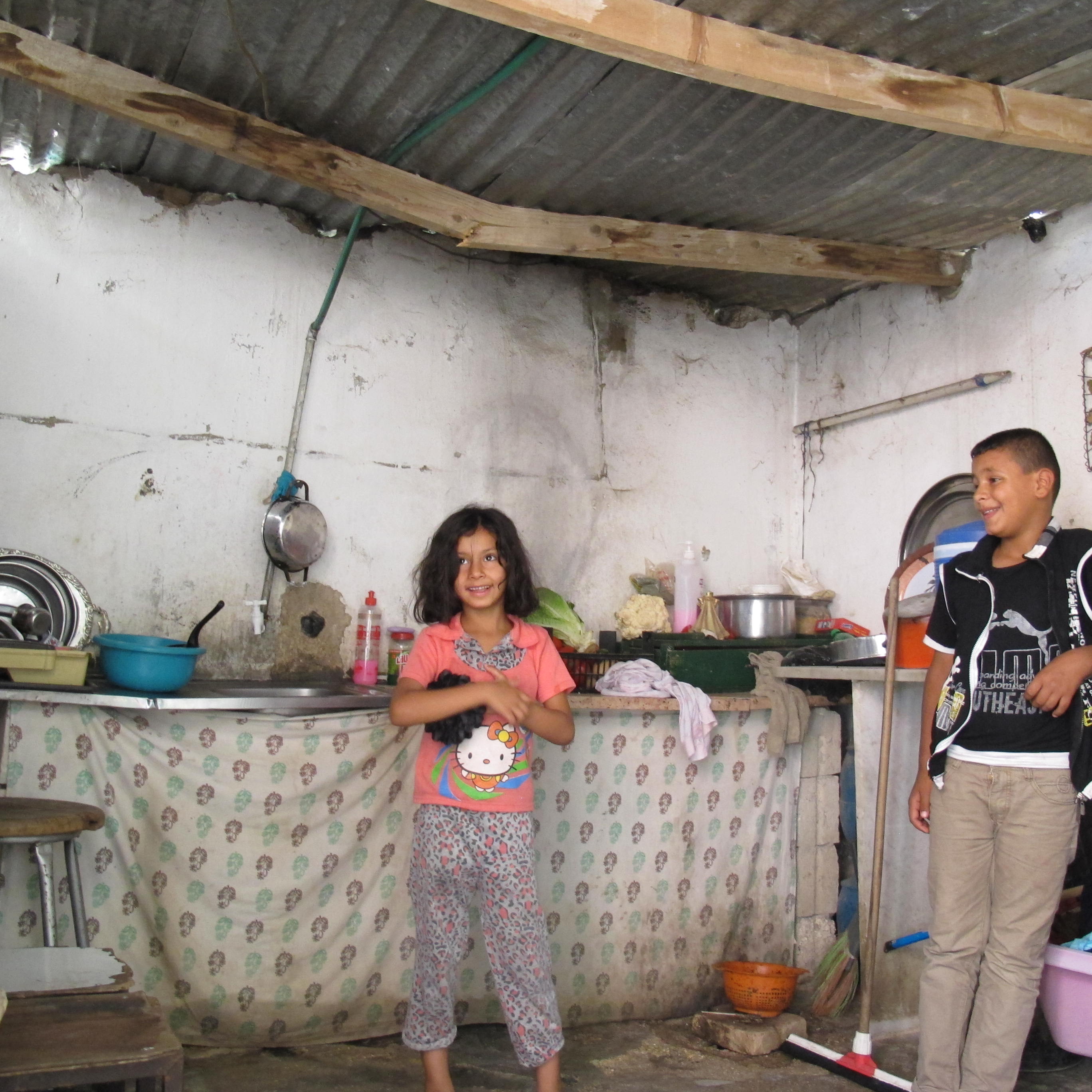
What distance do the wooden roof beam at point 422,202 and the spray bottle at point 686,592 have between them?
4.84 ft

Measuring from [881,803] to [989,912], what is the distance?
647mm

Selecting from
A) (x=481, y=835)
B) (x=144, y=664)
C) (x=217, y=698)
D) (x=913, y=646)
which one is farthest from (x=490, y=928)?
(x=913, y=646)

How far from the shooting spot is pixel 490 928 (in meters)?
2.79

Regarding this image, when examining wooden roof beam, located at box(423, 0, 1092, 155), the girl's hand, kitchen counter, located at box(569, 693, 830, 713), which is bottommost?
kitchen counter, located at box(569, 693, 830, 713)

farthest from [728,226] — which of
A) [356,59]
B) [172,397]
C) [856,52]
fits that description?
[172,397]

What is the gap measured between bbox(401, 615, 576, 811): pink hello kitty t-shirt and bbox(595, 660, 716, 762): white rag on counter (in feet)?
3.42

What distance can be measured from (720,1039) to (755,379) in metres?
3.32

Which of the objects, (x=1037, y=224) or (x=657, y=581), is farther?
(x=657, y=581)

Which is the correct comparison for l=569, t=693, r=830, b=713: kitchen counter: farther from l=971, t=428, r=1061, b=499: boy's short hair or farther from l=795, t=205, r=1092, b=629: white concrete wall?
l=971, t=428, r=1061, b=499: boy's short hair

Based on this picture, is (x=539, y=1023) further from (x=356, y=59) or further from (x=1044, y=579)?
(x=356, y=59)

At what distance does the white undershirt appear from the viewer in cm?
276

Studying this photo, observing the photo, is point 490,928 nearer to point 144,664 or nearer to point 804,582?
point 144,664

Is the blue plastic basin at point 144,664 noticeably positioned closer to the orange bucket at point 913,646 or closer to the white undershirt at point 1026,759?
the white undershirt at point 1026,759

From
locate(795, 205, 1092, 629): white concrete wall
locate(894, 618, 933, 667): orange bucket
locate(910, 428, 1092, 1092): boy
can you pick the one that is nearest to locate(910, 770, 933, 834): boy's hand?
locate(910, 428, 1092, 1092): boy
